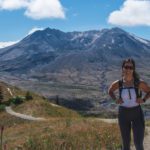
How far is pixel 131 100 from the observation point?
1134 cm

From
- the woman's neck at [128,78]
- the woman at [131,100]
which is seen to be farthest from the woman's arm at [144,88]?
the woman's neck at [128,78]

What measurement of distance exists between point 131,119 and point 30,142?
4393 mm

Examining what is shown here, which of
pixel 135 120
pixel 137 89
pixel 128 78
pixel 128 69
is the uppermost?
pixel 128 69

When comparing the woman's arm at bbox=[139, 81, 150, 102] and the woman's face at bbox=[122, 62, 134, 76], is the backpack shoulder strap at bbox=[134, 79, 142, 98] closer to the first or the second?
the woman's arm at bbox=[139, 81, 150, 102]

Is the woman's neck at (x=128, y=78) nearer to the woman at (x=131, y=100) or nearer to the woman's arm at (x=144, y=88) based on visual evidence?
the woman at (x=131, y=100)

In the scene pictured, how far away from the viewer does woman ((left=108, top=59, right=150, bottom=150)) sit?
37.1ft

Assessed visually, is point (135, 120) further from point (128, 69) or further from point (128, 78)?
point (128, 69)

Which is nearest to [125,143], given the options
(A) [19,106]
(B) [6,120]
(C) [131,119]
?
(C) [131,119]

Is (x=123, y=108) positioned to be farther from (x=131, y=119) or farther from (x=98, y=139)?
(x=98, y=139)

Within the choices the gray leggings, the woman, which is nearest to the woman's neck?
the woman

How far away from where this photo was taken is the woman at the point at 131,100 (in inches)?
446

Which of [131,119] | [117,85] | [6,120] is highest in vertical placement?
[117,85]

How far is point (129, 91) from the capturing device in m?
11.4

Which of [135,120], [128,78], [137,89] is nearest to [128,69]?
[128,78]
